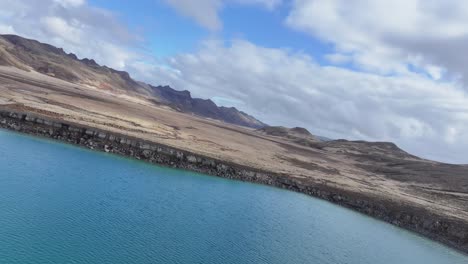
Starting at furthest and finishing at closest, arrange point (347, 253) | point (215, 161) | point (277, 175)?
1. point (277, 175)
2. point (215, 161)
3. point (347, 253)

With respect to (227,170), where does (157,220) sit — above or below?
below

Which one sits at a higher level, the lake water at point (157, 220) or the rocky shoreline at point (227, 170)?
the rocky shoreline at point (227, 170)

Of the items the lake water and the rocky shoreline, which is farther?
the rocky shoreline

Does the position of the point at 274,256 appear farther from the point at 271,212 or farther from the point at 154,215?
the point at 271,212

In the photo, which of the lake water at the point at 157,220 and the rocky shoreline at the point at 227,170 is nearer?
the lake water at the point at 157,220

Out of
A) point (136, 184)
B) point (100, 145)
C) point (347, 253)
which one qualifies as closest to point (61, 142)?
point (100, 145)
